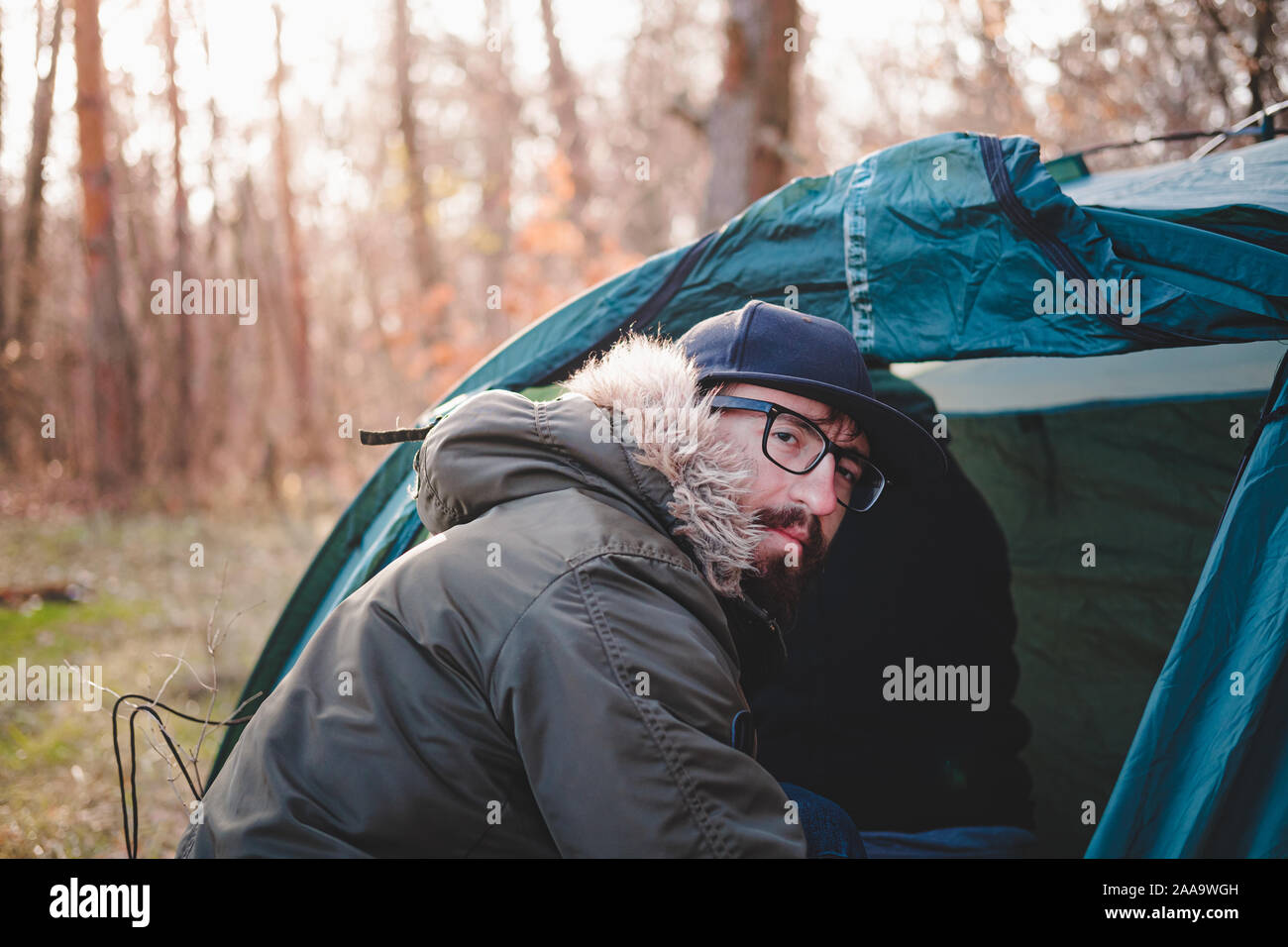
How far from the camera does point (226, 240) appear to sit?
12.0m

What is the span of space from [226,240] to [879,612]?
11466 millimetres

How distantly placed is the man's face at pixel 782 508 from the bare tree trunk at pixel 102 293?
8.70m

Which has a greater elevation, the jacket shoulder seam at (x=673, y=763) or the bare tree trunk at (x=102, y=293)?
the bare tree trunk at (x=102, y=293)

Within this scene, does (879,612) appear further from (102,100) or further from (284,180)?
(284,180)

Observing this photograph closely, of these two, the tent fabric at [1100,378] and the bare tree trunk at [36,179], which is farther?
the bare tree trunk at [36,179]

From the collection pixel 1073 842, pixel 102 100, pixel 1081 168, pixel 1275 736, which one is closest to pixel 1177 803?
pixel 1275 736

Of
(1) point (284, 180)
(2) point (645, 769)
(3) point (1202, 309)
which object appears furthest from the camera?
(1) point (284, 180)

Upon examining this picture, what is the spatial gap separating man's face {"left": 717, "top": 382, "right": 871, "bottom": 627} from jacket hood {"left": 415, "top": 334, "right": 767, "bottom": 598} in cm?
6

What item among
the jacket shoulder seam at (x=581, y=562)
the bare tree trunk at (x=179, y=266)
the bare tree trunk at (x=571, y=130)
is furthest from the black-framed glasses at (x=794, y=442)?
the bare tree trunk at (x=571, y=130)

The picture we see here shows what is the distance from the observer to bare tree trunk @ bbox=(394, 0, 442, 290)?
42.2ft

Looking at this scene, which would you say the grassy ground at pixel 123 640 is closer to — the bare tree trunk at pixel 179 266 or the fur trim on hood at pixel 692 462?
the bare tree trunk at pixel 179 266

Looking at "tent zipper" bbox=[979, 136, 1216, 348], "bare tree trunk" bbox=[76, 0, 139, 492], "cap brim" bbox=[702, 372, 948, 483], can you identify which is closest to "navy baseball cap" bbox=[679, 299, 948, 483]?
"cap brim" bbox=[702, 372, 948, 483]

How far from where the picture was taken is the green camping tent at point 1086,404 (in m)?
1.65

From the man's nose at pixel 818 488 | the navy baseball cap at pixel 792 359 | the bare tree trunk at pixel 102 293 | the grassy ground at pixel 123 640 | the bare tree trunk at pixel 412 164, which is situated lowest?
the grassy ground at pixel 123 640
